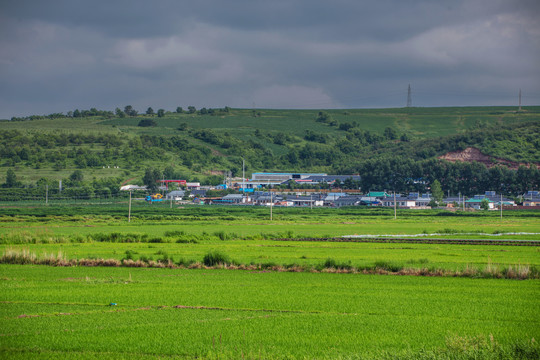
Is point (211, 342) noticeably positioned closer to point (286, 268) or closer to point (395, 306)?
point (395, 306)

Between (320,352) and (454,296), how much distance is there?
1026cm

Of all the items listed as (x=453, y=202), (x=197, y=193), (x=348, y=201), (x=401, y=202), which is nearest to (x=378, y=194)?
(x=401, y=202)

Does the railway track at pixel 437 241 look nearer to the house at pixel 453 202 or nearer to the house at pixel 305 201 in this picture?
the house at pixel 453 202

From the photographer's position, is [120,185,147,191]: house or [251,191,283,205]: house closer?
[251,191,283,205]: house

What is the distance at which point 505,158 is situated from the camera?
16138 centimetres

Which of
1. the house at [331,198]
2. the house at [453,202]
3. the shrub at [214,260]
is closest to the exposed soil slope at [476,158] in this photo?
the house at [453,202]

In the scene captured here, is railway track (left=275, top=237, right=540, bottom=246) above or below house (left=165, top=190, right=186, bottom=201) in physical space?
above

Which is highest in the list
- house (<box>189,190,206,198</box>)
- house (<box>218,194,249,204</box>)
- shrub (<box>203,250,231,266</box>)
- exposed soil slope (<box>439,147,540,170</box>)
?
exposed soil slope (<box>439,147,540,170</box>)

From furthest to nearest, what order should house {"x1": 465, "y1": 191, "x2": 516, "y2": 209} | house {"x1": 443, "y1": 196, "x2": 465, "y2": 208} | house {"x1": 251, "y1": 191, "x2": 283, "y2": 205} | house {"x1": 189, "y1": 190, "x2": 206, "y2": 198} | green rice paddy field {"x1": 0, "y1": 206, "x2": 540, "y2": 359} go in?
house {"x1": 189, "y1": 190, "x2": 206, "y2": 198}
house {"x1": 251, "y1": 191, "x2": 283, "y2": 205}
house {"x1": 465, "y1": 191, "x2": 516, "y2": 209}
house {"x1": 443, "y1": 196, "x2": 465, "y2": 208}
green rice paddy field {"x1": 0, "y1": 206, "x2": 540, "y2": 359}

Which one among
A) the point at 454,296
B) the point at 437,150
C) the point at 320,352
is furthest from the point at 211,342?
the point at 437,150

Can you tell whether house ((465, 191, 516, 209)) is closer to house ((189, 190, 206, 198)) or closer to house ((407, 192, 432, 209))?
house ((407, 192, 432, 209))

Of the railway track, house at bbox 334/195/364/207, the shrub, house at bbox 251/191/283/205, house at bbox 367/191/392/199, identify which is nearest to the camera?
the shrub

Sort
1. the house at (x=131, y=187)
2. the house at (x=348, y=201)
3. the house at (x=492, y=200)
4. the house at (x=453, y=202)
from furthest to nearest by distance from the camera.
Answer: the house at (x=131, y=187) → the house at (x=348, y=201) → the house at (x=492, y=200) → the house at (x=453, y=202)

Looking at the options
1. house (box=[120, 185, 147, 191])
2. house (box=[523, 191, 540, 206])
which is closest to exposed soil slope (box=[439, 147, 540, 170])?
house (box=[523, 191, 540, 206])
